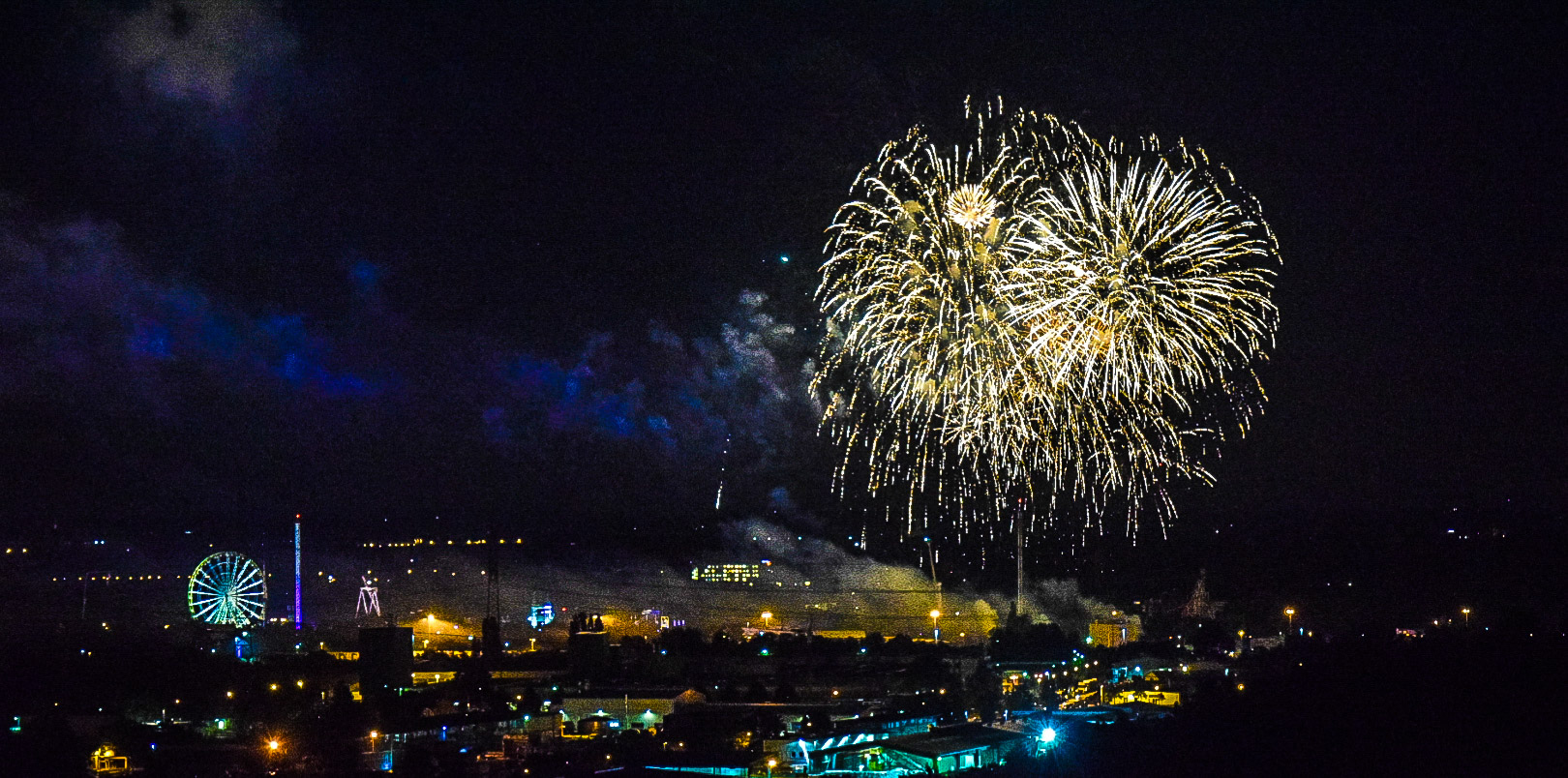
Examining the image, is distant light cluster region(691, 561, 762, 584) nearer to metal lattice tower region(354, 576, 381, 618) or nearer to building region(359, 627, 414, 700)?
metal lattice tower region(354, 576, 381, 618)

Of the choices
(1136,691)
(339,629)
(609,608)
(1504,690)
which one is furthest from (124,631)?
(1504,690)

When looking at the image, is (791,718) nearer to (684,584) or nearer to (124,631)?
(124,631)

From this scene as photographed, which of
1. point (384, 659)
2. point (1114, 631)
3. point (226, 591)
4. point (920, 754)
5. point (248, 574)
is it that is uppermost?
point (248, 574)

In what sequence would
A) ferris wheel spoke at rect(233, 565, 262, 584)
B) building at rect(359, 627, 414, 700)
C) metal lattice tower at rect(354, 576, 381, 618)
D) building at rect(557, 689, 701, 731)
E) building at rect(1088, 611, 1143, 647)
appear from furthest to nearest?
metal lattice tower at rect(354, 576, 381, 618) → building at rect(1088, 611, 1143, 647) → ferris wheel spoke at rect(233, 565, 262, 584) → building at rect(359, 627, 414, 700) → building at rect(557, 689, 701, 731)

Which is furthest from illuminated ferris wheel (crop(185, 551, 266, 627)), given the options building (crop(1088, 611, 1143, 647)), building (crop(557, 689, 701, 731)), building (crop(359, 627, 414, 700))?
building (crop(1088, 611, 1143, 647))

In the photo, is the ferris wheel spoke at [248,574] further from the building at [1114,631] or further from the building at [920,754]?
the building at [1114,631]

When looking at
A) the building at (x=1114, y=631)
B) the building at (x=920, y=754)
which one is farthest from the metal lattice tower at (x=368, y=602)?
the building at (x=920, y=754)

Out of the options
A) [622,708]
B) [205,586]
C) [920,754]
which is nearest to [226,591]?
[205,586]

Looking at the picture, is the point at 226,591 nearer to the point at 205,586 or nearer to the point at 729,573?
the point at 205,586

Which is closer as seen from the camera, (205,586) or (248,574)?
(205,586)
